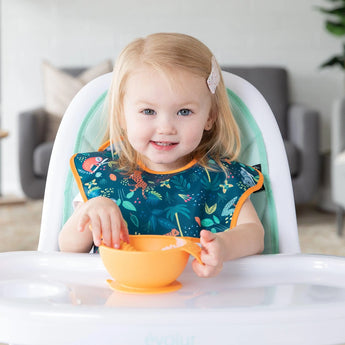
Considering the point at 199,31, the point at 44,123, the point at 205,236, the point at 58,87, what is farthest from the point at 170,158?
the point at 199,31

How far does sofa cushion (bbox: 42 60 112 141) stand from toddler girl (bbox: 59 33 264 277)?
7.75ft

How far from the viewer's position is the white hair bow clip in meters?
0.94

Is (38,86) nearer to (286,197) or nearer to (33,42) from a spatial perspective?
(33,42)

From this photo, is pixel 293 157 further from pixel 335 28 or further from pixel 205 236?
pixel 205 236

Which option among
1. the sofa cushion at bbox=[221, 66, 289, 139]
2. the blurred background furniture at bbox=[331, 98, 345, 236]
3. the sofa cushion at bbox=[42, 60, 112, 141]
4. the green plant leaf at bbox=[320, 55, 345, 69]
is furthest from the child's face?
the green plant leaf at bbox=[320, 55, 345, 69]

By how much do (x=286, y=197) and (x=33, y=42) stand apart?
3.14 meters

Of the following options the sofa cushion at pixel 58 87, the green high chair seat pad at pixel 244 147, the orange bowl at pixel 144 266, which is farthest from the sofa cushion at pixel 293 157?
the orange bowl at pixel 144 266

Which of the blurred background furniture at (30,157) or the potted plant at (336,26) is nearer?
the blurred background furniture at (30,157)

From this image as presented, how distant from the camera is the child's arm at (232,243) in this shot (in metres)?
0.72

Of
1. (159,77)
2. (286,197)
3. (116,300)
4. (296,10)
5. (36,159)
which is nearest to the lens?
(116,300)

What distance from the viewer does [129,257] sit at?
2.21 feet

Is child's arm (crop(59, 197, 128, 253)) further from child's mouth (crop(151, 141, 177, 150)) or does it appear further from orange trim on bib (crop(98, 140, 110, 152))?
orange trim on bib (crop(98, 140, 110, 152))

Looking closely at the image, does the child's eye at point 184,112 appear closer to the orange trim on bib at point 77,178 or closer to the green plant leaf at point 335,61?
the orange trim on bib at point 77,178

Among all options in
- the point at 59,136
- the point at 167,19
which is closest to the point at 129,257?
the point at 59,136
